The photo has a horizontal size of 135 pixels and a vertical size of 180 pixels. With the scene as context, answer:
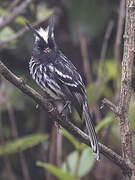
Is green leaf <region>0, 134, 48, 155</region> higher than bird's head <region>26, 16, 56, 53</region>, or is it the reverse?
bird's head <region>26, 16, 56, 53</region>

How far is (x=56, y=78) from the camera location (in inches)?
148

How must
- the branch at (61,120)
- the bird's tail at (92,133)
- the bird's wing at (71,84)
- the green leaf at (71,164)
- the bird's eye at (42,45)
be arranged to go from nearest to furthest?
the branch at (61,120) → the bird's tail at (92,133) → the bird's wing at (71,84) → the bird's eye at (42,45) → the green leaf at (71,164)

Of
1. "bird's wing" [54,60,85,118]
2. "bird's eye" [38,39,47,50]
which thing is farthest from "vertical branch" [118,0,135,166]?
"bird's eye" [38,39,47,50]

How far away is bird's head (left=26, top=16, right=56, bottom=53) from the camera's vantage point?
3900 millimetres

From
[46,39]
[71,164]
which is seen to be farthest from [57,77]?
[71,164]

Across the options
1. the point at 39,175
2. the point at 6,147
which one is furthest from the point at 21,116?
the point at 6,147

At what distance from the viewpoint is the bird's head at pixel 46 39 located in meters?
3.90

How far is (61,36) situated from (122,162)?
3.68 metres

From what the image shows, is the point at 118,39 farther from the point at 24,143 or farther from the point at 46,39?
the point at 24,143

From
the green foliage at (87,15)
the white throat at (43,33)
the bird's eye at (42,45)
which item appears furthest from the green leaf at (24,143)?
the green foliage at (87,15)

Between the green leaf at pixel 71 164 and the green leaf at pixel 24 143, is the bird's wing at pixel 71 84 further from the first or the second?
the green leaf at pixel 24 143

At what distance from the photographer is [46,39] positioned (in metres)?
3.96

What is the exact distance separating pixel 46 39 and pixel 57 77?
0.36 metres

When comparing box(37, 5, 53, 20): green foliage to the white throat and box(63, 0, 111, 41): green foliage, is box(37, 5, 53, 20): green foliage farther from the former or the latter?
the white throat
